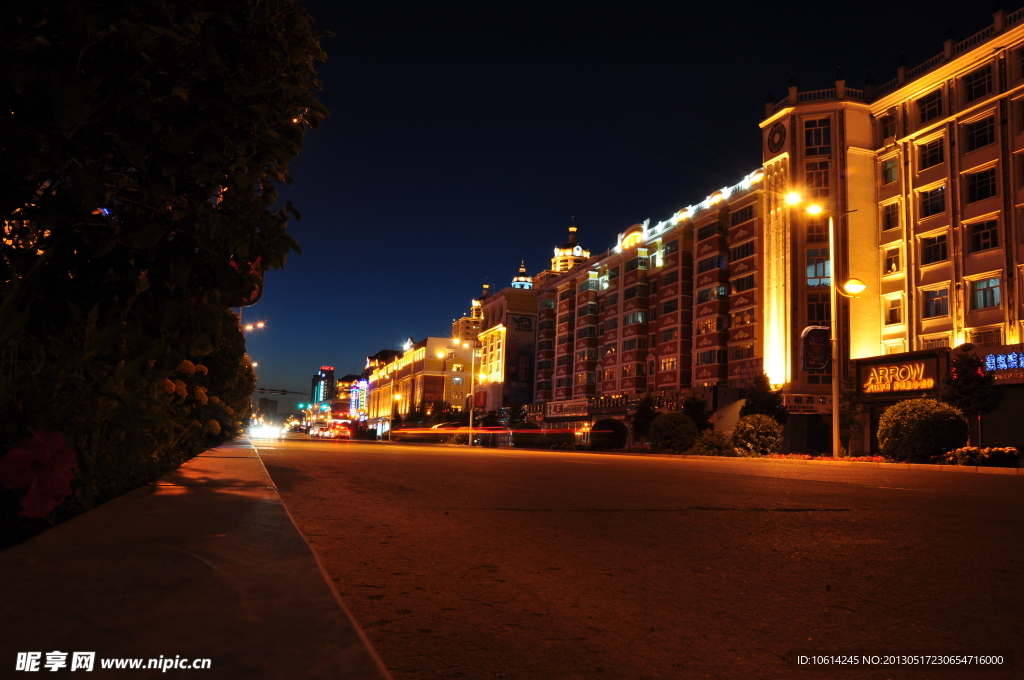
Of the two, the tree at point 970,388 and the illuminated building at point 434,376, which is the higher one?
the illuminated building at point 434,376

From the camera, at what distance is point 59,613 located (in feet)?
5.32

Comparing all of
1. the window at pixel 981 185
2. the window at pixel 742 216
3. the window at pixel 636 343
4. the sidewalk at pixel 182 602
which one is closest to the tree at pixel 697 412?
the window at pixel 742 216

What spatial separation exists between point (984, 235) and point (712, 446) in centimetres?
1974

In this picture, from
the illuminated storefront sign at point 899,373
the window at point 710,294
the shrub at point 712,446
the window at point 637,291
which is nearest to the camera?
the shrub at point 712,446

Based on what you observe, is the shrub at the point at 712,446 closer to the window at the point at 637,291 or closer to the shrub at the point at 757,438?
the shrub at the point at 757,438

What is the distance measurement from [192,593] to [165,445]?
630cm

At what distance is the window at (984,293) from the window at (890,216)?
815 cm

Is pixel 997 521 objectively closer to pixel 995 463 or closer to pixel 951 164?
pixel 995 463

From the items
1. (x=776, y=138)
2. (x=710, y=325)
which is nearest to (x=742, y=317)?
(x=710, y=325)

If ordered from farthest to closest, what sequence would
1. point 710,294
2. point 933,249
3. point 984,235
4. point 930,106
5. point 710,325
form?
point 710,294 → point 710,325 → point 930,106 → point 933,249 → point 984,235

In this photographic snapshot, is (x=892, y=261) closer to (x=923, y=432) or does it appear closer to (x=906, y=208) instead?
(x=906, y=208)

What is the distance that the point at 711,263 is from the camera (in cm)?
5878

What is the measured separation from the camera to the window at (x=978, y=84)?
131 ft

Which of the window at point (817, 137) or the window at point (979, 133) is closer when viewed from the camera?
the window at point (979, 133)
